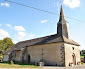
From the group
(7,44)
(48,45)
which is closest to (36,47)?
(48,45)

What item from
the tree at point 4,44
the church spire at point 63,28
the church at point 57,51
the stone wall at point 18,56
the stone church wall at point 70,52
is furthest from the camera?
the tree at point 4,44

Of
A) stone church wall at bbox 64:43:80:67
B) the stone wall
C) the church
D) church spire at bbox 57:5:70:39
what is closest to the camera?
stone church wall at bbox 64:43:80:67

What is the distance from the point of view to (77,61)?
19.2m

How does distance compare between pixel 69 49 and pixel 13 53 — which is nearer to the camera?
pixel 69 49

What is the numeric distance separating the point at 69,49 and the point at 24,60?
11691mm

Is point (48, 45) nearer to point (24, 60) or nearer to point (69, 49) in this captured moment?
point (69, 49)

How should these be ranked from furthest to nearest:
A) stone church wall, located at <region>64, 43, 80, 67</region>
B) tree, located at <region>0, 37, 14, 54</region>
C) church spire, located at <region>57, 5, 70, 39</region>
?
tree, located at <region>0, 37, 14, 54</region>, church spire, located at <region>57, 5, 70, 39</region>, stone church wall, located at <region>64, 43, 80, 67</region>

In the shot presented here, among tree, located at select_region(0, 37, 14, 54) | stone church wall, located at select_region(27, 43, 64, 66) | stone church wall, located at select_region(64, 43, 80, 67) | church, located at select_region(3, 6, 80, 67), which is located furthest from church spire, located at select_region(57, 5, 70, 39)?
tree, located at select_region(0, 37, 14, 54)

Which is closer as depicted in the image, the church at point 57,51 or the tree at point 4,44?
the church at point 57,51

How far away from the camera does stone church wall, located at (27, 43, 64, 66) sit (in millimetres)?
16536

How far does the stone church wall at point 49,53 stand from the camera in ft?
54.3

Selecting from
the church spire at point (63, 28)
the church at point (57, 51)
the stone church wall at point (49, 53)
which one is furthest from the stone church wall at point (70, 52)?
the church spire at point (63, 28)

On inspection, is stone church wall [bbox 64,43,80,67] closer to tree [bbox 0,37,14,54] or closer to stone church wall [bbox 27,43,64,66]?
stone church wall [bbox 27,43,64,66]

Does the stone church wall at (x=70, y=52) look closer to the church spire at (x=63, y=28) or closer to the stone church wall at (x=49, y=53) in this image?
the stone church wall at (x=49, y=53)
